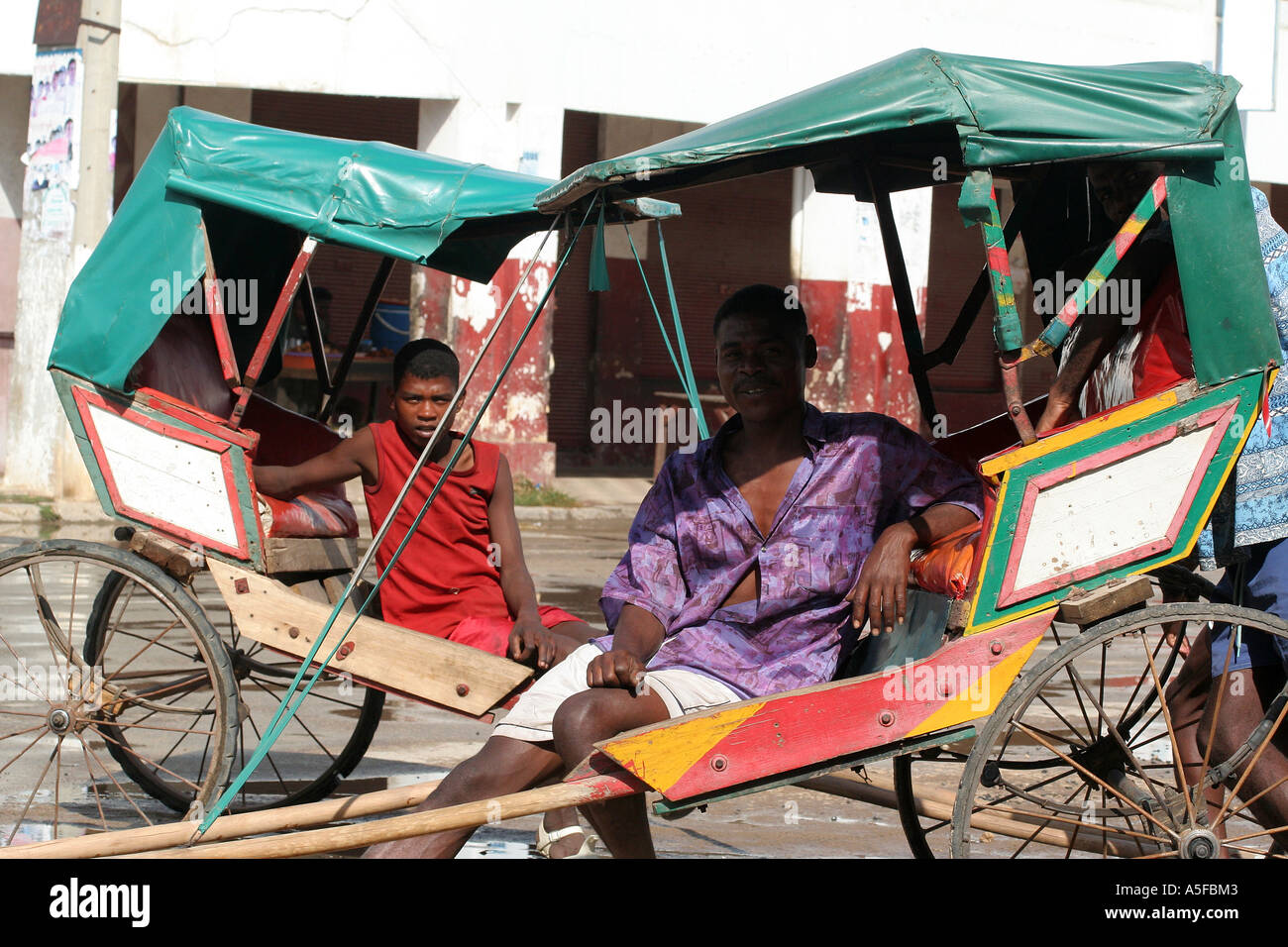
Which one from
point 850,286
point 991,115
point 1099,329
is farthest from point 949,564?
point 850,286

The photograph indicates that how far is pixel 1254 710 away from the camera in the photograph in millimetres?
3432

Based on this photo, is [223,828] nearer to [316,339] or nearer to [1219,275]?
[316,339]

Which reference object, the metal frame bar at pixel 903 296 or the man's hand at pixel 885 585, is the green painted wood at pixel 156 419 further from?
the metal frame bar at pixel 903 296

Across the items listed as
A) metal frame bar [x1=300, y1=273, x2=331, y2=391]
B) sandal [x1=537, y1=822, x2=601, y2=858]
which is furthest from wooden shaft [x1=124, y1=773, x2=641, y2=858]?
metal frame bar [x1=300, y1=273, x2=331, y2=391]

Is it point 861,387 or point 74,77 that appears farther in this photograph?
point 861,387

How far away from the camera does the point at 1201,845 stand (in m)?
3.15

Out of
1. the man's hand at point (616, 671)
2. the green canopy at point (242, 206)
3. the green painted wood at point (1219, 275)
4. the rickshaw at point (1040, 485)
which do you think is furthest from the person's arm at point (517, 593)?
the green painted wood at point (1219, 275)

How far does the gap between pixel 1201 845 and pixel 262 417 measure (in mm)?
3325

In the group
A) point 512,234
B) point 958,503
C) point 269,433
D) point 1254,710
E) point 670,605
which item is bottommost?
point 1254,710

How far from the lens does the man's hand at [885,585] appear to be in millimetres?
3307

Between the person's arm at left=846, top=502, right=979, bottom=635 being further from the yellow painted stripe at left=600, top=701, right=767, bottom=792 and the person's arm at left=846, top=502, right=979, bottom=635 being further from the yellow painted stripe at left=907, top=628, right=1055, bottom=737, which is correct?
the yellow painted stripe at left=600, top=701, right=767, bottom=792

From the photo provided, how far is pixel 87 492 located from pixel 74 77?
3098 millimetres
